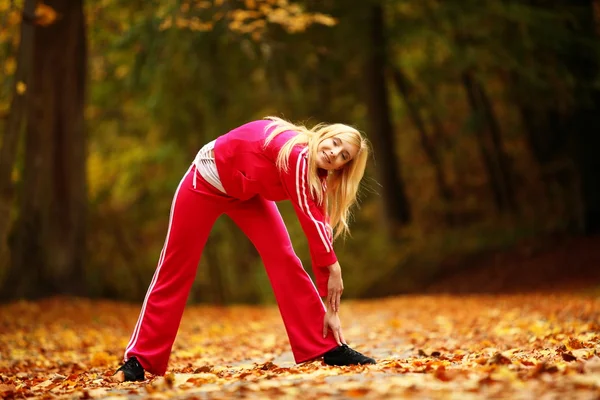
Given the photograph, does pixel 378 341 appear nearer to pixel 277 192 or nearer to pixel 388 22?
pixel 277 192

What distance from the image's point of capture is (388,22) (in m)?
18.9

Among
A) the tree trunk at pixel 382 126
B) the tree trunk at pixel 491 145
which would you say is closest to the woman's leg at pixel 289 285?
the tree trunk at pixel 382 126

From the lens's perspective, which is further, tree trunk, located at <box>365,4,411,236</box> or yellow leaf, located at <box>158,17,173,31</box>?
tree trunk, located at <box>365,4,411,236</box>

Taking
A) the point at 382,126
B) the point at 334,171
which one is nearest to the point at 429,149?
the point at 382,126

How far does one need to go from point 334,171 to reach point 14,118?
5.43 meters

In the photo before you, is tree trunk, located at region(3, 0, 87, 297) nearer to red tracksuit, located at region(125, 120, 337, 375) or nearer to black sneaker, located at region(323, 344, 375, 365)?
red tracksuit, located at region(125, 120, 337, 375)

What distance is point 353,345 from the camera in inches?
292

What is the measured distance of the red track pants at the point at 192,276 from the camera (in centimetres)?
510

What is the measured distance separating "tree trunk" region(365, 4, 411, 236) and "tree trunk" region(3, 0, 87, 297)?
6664 mm

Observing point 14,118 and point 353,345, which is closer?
point 353,345

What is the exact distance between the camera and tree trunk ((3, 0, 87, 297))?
1297 centimetres

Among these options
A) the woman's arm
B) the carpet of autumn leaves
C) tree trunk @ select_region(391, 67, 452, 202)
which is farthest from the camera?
tree trunk @ select_region(391, 67, 452, 202)

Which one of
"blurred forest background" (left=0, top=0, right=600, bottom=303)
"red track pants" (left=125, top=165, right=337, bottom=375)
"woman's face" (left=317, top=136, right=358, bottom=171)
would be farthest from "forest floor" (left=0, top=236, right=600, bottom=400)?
"blurred forest background" (left=0, top=0, right=600, bottom=303)

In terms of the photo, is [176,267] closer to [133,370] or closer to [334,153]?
[133,370]
